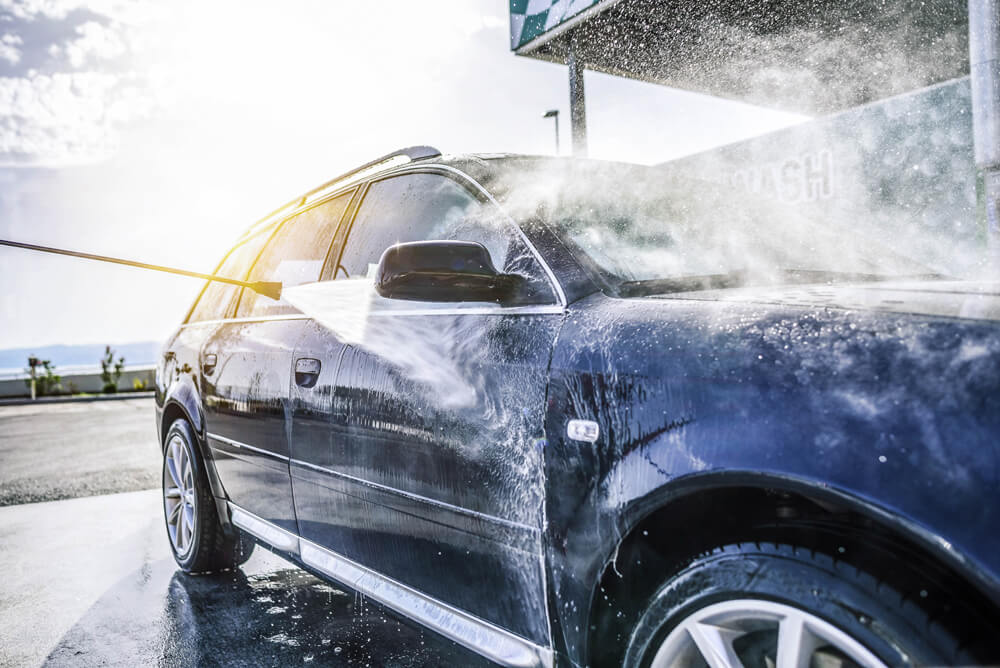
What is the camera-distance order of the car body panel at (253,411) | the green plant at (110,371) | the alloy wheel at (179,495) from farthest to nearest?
the green plant at (110,371) < the alloy wheel at (179,495) < the car body panel at (253,411)

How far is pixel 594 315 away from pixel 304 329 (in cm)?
134

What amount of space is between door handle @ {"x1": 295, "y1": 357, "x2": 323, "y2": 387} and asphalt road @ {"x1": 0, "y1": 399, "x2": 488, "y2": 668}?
77cm

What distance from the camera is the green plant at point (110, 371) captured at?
26.4 metres

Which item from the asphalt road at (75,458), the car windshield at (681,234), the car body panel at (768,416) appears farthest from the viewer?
the asphalt road at (75,458)

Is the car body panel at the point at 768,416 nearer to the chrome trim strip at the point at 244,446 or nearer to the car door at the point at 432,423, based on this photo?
the car door at the point at 432,423

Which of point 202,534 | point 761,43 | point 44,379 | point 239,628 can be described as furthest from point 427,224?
point 44,379

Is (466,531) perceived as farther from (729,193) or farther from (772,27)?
(772,27)

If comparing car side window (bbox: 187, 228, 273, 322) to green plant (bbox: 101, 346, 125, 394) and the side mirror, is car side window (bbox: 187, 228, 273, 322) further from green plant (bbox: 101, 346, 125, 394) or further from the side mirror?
green plant (bbox: 101, 346, 125, 394)

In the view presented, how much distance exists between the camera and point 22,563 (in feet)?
13.4

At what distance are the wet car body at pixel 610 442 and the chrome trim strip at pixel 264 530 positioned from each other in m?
0.06

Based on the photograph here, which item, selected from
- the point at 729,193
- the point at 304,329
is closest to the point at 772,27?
the point at 729,193

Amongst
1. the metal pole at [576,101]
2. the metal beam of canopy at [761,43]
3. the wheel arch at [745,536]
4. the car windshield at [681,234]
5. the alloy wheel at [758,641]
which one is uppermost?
the metal beam of canopy at [761,43]

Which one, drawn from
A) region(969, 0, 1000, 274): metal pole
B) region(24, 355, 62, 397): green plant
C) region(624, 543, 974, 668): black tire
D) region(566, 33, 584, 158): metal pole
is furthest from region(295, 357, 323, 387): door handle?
region(24, 355, 62, 397): green plant

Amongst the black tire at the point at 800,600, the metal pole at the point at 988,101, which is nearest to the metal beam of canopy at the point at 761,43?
the metal pole at the point at 988,101
